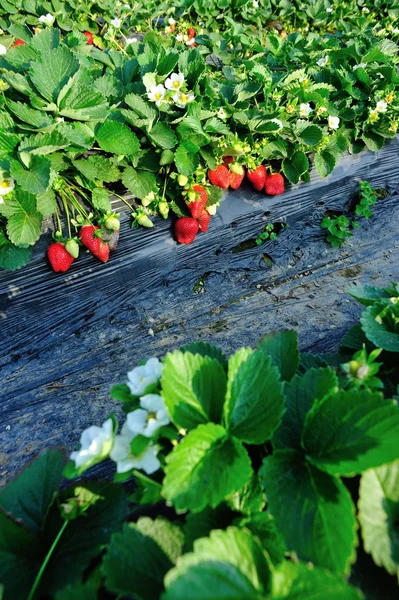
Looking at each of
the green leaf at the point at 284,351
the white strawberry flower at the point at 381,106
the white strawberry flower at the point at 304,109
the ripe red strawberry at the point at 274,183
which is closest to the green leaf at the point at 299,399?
the green leaf at the point at 284,351

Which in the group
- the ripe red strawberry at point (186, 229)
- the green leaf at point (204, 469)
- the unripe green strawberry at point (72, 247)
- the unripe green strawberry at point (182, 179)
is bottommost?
the green leaf at point (204, 469)

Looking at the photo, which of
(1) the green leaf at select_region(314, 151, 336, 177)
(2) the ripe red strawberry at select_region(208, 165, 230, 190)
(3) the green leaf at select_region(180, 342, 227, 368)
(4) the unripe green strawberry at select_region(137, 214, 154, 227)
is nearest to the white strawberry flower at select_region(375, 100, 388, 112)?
(1) the green leaf at select_region(314, 151, 336, 177)

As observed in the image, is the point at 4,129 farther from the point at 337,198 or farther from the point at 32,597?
the point at 337,198

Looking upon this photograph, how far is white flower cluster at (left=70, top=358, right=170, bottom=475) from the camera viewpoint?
0.73 meters

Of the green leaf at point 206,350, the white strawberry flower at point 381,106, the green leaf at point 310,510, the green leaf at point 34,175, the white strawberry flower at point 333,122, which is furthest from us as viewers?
the white strawberry flower at point 381,106

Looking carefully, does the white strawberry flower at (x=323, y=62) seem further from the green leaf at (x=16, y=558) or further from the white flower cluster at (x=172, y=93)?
the green leaf at (x=16, y=558)

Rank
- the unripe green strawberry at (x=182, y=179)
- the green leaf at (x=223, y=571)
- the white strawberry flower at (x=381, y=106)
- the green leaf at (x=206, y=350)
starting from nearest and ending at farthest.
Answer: the green leaf at (x=223, y=571) < the green leaf at (x=206, y=350) < the unripe green strawberry at (x=182, y=179) < the white strawberry flower at (x=381, y=106)

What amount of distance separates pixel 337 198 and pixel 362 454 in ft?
7.62

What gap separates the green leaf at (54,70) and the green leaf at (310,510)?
5.86 feet

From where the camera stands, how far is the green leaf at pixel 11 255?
1.91 m

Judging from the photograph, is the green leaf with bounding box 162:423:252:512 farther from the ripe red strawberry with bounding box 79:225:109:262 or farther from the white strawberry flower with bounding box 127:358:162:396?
the ripe red strawberry with bounding box 79:225:109:262

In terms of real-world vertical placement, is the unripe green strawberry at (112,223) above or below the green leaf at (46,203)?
below

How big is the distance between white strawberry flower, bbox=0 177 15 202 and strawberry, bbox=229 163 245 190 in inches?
42.6

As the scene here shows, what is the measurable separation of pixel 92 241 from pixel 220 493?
1584 mm
